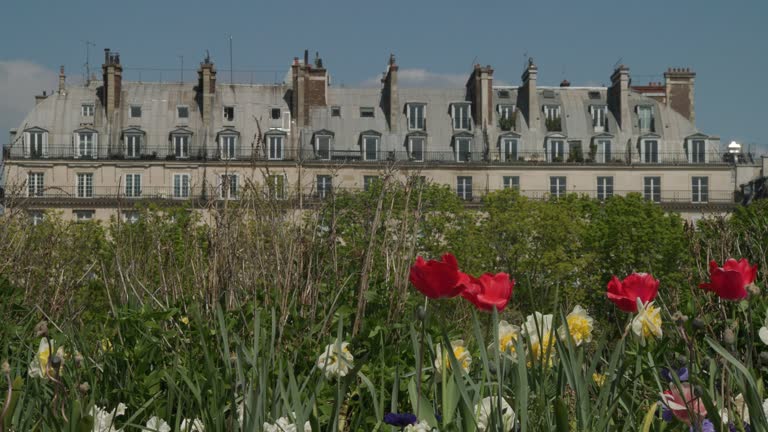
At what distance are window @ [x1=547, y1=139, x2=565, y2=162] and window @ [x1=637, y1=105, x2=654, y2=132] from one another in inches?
178

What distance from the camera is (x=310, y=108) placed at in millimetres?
62656

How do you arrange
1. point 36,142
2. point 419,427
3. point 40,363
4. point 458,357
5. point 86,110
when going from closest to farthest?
point 419,427, point 458,357, point 40,363, point 36,142, point 86,110

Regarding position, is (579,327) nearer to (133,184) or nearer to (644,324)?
(644,324)

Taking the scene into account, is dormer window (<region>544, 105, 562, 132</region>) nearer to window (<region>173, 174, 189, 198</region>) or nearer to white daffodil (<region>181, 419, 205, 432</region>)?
window (<region>173, 174, 189, 198</region>)

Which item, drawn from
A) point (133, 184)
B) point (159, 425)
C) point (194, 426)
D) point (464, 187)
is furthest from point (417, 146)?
→ point (159, 425)

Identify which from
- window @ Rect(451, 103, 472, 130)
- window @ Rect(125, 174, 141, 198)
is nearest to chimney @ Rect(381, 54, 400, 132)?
window @ Rect(451, 103, 472, 130)

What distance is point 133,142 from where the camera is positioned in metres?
61.8

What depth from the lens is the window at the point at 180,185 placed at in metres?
61.2

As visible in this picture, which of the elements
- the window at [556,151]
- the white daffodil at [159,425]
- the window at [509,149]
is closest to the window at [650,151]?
the window at [556,151]

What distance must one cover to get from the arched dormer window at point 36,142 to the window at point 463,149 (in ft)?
70.6

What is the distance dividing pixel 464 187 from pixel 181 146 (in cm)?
1501

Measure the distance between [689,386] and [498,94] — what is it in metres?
61.2

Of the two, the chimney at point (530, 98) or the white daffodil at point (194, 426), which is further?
the chimney at point (530, 98)

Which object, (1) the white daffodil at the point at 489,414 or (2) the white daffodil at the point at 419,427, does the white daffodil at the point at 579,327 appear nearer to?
(1) the white daffodil at the point at 489,414
